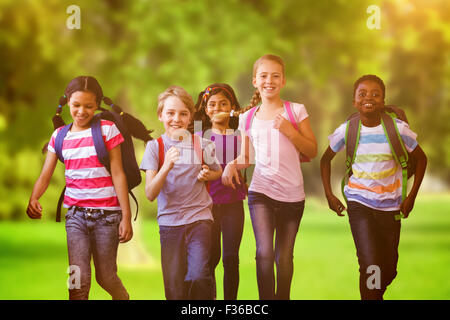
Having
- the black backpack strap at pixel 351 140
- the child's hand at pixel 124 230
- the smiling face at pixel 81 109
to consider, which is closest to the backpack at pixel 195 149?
the child's hand at pixel 124 230

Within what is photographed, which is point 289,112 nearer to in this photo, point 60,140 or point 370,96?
point 370,96

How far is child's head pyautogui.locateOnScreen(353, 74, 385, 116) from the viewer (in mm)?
5930

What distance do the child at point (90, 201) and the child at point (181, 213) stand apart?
340 mm

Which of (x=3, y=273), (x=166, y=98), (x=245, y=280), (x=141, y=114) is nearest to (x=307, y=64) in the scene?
(x=141, y=114)

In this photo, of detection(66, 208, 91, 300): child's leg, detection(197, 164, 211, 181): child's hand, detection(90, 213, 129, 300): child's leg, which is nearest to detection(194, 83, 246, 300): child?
detection(197, 164, 211, 181): child's hand

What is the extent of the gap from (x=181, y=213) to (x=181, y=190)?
8.2 inches

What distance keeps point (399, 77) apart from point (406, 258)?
4.92 m

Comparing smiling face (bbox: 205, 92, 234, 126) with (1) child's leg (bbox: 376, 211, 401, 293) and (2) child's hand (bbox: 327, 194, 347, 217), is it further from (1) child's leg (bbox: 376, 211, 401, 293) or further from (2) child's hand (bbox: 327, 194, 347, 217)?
(1) child's leg (bbox: 376, 211, 401, 293)

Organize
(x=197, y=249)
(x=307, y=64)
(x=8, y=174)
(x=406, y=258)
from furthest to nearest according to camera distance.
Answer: (x=8, y=174)
(x=406, y=258)
(x=307, y=64)
(x=197, y=249)

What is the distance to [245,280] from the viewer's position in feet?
38.9

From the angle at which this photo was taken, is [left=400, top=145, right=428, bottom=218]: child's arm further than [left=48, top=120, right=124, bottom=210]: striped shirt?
Yes

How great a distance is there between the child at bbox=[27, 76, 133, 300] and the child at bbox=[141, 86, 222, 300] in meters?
0.34

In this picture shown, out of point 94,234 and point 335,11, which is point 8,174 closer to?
point 335,11

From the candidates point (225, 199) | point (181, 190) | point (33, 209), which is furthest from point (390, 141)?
point (33, 209)
